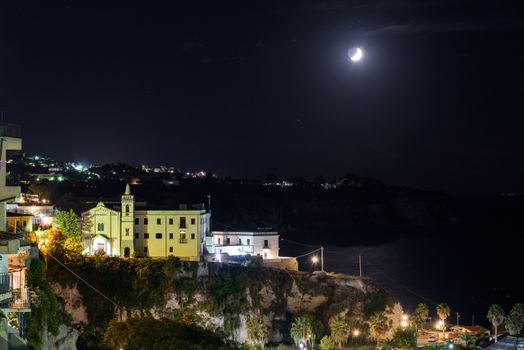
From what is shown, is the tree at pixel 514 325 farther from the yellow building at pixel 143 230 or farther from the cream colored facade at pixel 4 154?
the cream colored facade at pixel 4 154

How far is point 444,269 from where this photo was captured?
105m

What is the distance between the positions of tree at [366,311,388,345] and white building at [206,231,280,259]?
1164 cm

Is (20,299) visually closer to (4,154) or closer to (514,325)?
(4,154)

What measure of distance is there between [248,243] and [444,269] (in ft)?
184

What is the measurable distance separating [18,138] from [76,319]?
2436 cm

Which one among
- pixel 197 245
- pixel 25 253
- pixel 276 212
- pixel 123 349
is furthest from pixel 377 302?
pixel 276 212

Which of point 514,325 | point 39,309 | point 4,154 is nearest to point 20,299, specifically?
point 39,309

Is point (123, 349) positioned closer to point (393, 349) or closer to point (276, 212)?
point (393, 349)

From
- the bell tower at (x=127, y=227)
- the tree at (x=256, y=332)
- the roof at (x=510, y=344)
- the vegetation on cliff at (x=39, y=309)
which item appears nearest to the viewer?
the vegetation on cliff at (x=39, y=309)

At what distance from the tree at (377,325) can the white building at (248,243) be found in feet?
38.2

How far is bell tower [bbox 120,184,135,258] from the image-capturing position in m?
51.6

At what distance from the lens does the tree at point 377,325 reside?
4775 centimetres

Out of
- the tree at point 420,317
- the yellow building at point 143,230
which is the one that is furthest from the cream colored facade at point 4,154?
the tree at point 420,317

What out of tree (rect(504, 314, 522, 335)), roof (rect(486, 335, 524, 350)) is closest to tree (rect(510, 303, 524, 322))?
tree (rect(504, 314, 522, 335))
